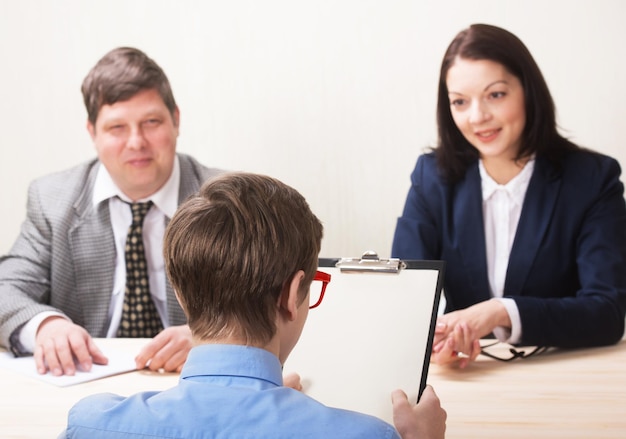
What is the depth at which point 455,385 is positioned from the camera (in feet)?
5.36

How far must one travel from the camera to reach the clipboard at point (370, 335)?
1374 mm

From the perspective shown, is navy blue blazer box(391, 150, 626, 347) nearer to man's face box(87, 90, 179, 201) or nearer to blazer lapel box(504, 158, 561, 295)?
blazer lapel box(504, 158, 561, 295)

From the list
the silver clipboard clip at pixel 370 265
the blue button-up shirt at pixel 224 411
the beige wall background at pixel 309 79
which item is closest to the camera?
the blue button-up shirt at pixel 224 411

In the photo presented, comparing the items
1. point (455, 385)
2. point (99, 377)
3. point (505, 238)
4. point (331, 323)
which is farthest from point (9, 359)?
point (505, 238)

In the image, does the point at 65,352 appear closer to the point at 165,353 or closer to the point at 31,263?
the point at 165,353

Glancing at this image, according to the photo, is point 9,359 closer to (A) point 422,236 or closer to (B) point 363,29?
(A) point 422,236

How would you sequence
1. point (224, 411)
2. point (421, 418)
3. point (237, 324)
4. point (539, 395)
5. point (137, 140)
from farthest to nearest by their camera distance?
1. point (137, 140)
2. point (539, 395)
3. point (421, 418)
4. point (237, 324)
5. point (224, 411)

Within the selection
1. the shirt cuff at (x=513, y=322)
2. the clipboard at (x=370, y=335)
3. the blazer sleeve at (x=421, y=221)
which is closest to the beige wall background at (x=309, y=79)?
the blazer sleeve at (x=421, y=221)

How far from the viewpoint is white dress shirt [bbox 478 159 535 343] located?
7.52ft

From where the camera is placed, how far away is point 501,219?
2.31m

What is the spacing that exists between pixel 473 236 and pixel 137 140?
984mm

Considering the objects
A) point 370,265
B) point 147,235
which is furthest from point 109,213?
point 370,265

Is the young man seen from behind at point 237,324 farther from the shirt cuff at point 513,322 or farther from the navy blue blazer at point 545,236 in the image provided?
the navy blue blazer at point 545,236

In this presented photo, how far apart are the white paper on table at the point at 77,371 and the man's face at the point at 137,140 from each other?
642 mm
